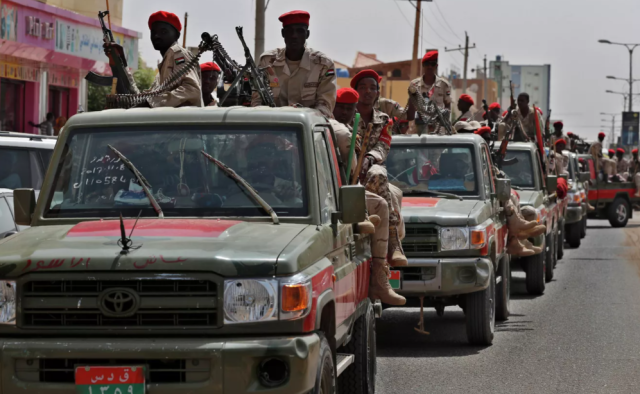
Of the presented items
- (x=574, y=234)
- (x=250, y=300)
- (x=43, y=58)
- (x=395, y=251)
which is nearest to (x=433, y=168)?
(x=395, y=251)

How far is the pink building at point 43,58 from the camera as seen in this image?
86.0 ft

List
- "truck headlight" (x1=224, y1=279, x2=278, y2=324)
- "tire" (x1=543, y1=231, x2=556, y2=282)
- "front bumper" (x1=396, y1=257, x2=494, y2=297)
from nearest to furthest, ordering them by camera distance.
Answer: "truck headlight" (x1=224, y1=279, x2=278, y2=324) → "front bumper" (x1=396, y1=257, x2=494, y2=297) → "tire" (x1=543, y1=231, x2=556, y2=282)

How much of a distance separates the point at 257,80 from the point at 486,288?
335 centimetres

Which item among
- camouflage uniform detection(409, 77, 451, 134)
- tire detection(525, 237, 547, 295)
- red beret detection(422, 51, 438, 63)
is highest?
red beret detection(422, 51, 438, 63)

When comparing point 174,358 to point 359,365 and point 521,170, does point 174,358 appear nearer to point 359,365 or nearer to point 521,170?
point 359,365

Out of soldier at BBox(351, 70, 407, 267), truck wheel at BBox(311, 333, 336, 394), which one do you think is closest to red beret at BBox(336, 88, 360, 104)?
soldier at BBox(351, 70, 407, 267)

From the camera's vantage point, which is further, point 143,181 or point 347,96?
point 347,96

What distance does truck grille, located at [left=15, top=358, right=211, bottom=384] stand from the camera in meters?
5.40

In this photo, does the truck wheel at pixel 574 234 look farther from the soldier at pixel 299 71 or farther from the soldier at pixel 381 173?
the soldier at pixel 299 71

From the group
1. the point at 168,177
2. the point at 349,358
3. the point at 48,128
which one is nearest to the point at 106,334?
the point at 168,177

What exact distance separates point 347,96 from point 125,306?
4544 millimetres

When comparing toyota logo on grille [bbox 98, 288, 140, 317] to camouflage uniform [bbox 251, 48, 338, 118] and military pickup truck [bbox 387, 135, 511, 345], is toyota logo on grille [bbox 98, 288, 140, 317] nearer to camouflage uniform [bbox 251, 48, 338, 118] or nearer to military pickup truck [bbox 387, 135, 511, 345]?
camouflage uniform [bbox 251, 48, 338, 118]

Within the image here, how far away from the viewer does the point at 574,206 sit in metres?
24.1

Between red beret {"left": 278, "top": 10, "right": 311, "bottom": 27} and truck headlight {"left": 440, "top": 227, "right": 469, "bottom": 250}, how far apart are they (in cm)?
239
